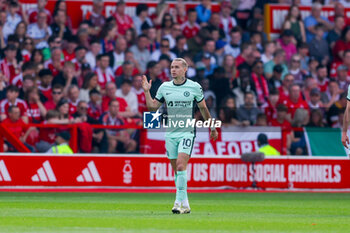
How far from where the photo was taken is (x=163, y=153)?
20.0m

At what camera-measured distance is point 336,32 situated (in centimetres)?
2597

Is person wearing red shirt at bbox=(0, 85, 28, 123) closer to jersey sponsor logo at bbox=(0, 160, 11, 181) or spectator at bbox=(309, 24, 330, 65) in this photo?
jersey sponsor logo at bbox=(0, 160, 11, 181)

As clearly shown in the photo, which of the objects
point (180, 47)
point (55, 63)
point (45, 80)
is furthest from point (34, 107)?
point (180, 47)

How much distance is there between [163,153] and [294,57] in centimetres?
608

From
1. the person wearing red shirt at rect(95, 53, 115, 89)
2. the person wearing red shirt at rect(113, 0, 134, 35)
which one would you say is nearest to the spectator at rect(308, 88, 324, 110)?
the person wearing red shirt at rect(95, 53, 115, 89)

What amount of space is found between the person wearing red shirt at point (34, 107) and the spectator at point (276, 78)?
21.4ft

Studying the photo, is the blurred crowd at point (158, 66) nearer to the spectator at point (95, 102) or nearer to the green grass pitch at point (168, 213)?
the spectator at point (95, 102)

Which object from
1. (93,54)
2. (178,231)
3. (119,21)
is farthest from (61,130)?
(178,231)

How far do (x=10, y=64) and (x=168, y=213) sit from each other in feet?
32.1

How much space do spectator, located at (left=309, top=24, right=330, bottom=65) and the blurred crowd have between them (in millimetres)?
31

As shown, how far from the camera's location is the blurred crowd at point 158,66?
19.9m

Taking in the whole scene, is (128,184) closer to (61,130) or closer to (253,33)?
(61,130)

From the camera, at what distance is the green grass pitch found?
1025 centimetres

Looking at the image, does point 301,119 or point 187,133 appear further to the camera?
point 301,119
